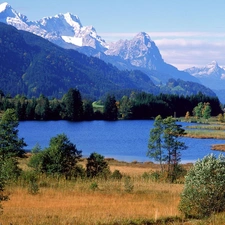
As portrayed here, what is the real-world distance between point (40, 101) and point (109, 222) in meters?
139

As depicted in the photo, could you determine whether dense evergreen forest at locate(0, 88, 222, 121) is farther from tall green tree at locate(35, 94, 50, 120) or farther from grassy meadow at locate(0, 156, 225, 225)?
grassy meadow at locate(0, 156, 225, 225)

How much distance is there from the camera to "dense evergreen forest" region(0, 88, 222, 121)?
148750mm

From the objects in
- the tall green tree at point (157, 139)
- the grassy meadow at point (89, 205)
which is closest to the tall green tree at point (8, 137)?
the grassy meadow at point (89, 205)

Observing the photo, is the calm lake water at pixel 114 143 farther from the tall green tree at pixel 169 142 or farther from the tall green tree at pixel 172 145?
the tall green tree at pixel 172 145

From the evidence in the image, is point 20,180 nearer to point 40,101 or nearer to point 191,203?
point 191,203

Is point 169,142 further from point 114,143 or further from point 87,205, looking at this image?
point 114,143

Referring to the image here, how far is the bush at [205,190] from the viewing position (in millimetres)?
14602

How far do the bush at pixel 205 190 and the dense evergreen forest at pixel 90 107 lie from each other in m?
131

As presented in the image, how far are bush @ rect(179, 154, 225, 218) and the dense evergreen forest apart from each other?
131 m

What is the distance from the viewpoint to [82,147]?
3248 inches

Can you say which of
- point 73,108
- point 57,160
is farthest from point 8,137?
point 73,108

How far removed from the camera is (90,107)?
159 m

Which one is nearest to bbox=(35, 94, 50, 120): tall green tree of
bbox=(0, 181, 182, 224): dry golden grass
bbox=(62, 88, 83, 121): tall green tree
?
bbox=(62, 88, 83, 121): tall green tree

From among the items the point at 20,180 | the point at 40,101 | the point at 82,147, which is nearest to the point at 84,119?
the point at 40,101
